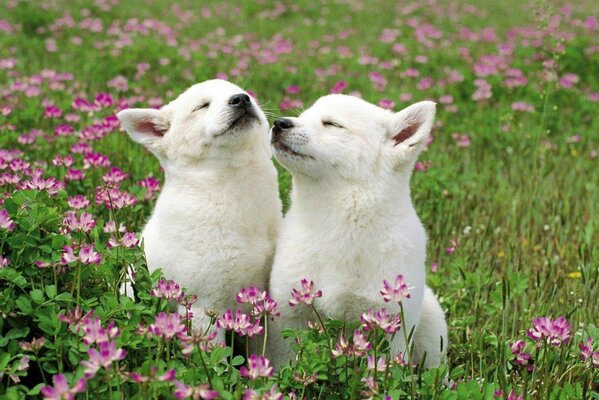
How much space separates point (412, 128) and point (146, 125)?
1443 millimetres

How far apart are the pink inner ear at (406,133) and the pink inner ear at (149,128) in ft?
4.20

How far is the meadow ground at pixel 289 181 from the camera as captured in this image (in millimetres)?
2796

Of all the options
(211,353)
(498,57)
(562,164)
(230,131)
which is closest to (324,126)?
(230,131)

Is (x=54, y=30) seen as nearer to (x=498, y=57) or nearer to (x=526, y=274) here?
(x=498, y=57)

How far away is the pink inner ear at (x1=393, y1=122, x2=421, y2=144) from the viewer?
367cm

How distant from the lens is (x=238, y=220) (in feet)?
12.2

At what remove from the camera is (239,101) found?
383cm

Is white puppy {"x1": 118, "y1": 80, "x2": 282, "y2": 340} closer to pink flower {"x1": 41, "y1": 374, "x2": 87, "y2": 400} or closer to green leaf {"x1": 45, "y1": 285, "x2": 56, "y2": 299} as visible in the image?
green leaf {"x1": 45, "y1": 285, "x2": 56, "y2": 299}

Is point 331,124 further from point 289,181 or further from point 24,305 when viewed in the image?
point 289,181

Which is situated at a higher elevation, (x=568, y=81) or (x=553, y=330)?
(x=553, y=330)

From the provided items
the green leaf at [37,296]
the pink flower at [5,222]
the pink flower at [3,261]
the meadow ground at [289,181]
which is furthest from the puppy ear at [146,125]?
the green leaf at [37,296]

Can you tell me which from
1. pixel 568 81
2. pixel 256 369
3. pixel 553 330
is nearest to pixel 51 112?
pixel 256 369

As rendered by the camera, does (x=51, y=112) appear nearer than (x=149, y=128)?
No

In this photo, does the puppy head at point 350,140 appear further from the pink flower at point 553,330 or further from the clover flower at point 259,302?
the pink flower at point 553,330
